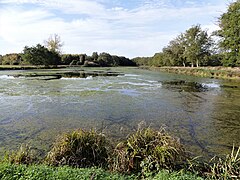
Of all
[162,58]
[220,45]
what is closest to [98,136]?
[220,45]

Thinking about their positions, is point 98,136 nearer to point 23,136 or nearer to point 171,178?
point 171,178

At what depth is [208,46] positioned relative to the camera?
121ft

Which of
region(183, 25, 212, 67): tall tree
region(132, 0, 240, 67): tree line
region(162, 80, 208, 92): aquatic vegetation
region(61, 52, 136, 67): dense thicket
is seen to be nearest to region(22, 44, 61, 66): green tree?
region(61, 52, 136, 67): dense thicket

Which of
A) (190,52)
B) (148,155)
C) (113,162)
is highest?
(190,52)

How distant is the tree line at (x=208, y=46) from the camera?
83.9 ft

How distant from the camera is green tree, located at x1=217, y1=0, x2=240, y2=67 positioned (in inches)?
985

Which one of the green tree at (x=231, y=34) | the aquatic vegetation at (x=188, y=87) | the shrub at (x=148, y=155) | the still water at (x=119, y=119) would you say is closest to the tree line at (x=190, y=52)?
the green tree at (x=231, y=34)

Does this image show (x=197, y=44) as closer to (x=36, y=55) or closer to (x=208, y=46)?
(x=208, y=46)

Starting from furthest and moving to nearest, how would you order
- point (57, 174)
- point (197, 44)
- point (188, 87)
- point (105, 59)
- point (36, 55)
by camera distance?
point (105, 59), point (36, 55), point (197, 44), point (188, 87), point (57, 174)

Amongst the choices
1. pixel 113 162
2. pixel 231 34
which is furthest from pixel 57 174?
pixel 231 34

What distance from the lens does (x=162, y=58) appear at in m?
48.9

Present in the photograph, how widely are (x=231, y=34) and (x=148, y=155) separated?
26429mm

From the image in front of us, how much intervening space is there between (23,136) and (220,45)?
28549 millimetres

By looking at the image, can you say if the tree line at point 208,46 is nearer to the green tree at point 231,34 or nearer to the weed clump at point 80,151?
the green tree at point 231,34
